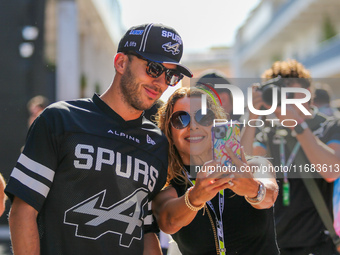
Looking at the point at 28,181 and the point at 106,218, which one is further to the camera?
the point at 106,218

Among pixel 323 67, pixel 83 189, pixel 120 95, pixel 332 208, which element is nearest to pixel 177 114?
pixel 120 95

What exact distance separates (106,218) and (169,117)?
2.67 ft

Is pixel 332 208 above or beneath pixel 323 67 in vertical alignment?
beneath

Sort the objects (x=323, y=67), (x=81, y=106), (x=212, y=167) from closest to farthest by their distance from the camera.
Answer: (x=212, y=167) < (x=81, y=106) < (x=323, y=67)

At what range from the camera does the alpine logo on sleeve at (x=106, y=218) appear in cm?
228

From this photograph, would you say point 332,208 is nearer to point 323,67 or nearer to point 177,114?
point 177,114

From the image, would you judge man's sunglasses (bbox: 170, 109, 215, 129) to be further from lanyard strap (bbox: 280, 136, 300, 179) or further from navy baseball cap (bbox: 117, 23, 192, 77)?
lanyard strap (bbox: 280, 136, 300, 179)

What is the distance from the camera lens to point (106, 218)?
91.5 inches

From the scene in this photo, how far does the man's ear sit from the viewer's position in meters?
2.57

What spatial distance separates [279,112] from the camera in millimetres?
3703

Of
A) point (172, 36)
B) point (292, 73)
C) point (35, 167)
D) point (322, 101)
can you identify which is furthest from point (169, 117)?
point (322, 101)

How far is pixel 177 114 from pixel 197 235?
28.7 inches

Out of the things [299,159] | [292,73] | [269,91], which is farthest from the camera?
[292,73]

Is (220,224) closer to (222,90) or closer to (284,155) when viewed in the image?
(284,155)
